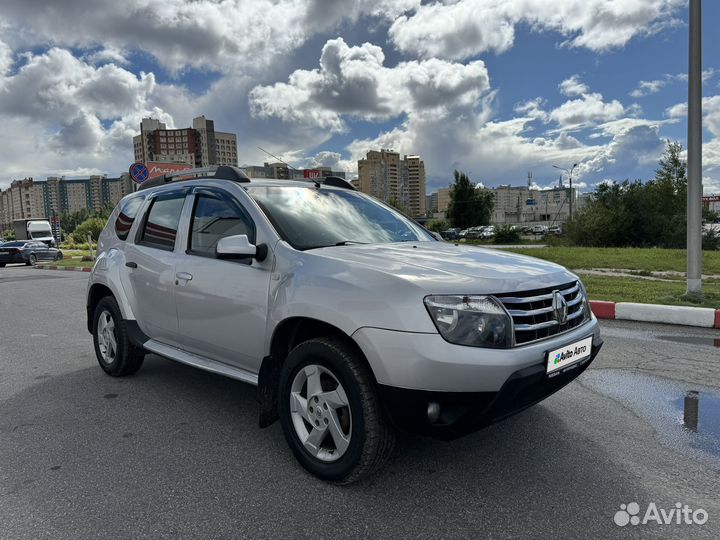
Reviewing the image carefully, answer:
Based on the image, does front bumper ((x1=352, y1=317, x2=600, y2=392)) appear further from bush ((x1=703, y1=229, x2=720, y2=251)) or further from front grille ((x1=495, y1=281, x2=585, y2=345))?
bush ((x1=703, y1=229, x2=720, y2=251))

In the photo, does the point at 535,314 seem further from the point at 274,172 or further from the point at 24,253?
the point at 24,253

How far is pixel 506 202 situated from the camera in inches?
6078

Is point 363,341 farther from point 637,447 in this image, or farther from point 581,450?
point 637,447

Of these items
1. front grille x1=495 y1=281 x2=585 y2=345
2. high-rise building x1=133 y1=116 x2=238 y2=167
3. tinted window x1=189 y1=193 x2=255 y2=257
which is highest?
high-rise building x1=133 y1=116 x2=238 y2=167

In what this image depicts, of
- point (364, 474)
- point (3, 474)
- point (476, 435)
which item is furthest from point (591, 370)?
point (3, 474)

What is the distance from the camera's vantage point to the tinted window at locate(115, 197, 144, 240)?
4.69 m

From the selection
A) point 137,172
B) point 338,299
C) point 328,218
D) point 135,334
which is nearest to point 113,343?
point 135,334

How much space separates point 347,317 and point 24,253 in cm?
2951

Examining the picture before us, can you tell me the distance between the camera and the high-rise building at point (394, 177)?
103 meters

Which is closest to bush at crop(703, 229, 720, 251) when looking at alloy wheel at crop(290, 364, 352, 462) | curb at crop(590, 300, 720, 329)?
curb at crop(590, 300, 720, 329)

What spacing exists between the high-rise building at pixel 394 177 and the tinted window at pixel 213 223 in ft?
300

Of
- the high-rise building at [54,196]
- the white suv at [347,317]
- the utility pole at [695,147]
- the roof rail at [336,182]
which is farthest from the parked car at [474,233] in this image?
the high-rise building at [54,196]

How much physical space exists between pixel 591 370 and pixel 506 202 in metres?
157

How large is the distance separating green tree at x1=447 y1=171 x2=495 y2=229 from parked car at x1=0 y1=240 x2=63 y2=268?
39606mm
